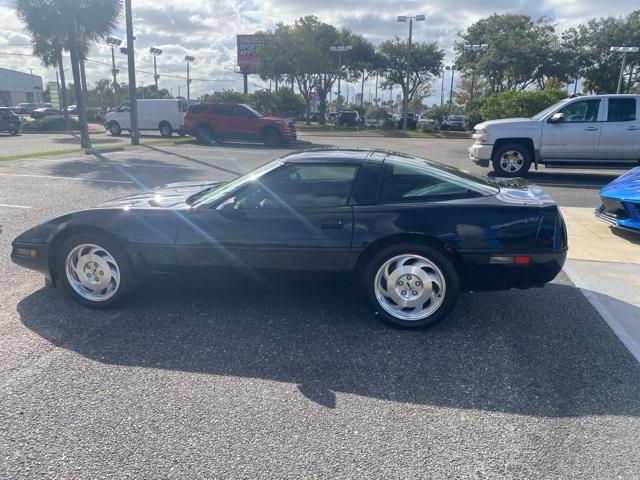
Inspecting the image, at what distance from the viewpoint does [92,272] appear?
3.92 metres

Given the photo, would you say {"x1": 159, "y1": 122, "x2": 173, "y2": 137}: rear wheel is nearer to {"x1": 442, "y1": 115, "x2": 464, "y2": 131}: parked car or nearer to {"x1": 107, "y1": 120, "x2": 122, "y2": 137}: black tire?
{"x1": 107, "y1": 120, "x2": 122, "y2": 137}: black tire

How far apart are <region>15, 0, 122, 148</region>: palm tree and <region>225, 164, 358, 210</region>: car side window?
611 inches

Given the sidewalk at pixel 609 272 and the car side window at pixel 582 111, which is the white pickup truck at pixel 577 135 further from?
the sidewalk at pixel 609 272

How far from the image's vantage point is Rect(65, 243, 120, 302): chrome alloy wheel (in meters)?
3.89

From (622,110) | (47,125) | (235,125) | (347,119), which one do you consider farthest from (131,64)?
(347,119)

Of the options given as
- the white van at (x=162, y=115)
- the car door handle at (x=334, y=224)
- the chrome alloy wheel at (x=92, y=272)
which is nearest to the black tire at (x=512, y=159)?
the car door handle at (x=334, y=224)

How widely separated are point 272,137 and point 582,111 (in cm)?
1202

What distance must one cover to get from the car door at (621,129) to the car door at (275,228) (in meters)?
8.92

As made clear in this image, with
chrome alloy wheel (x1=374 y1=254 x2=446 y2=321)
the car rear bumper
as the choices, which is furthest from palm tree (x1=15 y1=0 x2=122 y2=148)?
the car rear bumper

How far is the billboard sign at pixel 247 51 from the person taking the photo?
44344 millimetres

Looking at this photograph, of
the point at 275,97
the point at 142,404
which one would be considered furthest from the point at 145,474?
the point at 275,97

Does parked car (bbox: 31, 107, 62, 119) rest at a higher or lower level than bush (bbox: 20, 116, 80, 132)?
higher

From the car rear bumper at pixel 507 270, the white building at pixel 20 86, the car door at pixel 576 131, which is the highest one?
the white building at pixel 20 86

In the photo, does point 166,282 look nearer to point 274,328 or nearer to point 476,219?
point 274,328
